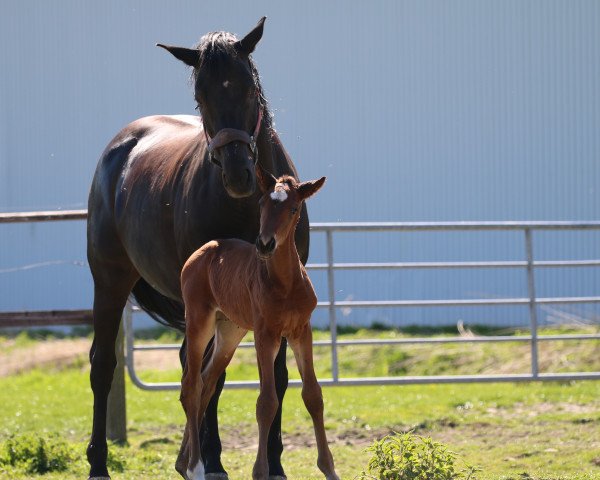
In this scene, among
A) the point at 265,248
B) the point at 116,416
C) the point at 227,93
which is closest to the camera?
the point at 265,248

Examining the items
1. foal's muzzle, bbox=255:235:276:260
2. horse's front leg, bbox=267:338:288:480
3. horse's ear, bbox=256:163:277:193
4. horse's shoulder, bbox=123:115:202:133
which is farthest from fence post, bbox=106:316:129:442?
foal's muzzle, bbox=255:235:276:260

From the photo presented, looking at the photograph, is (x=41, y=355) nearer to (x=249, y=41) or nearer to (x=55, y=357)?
(x=55, y=357)

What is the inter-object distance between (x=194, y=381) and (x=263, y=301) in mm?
776

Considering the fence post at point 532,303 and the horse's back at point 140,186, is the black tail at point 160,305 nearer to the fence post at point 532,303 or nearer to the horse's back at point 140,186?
the horse's back at point 140,186

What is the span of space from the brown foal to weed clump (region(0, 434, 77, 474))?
2.06 meters

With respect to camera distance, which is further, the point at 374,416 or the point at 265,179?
the point at 374,416


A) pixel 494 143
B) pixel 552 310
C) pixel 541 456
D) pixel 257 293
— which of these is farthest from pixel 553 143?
pixel 257 293

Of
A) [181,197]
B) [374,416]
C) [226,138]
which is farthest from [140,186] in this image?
[374,416]

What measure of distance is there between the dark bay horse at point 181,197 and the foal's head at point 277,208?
33 centimetres

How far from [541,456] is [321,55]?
8341mm

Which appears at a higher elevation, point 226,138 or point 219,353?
point 226,138

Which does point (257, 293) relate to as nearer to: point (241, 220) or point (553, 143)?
point (241, 220)

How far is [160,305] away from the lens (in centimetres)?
631

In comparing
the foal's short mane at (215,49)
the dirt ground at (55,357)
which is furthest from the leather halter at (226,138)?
the dirt ground at (55,357)
